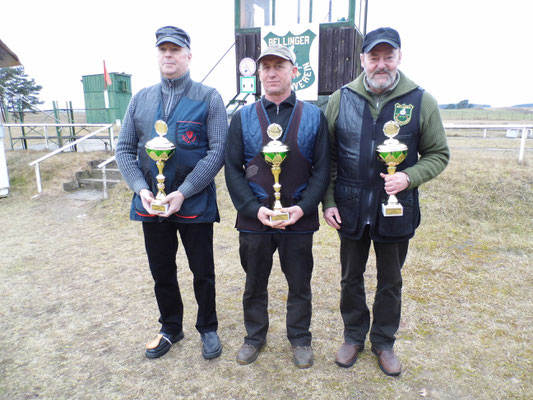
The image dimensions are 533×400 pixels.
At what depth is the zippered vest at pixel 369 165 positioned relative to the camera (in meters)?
2.36

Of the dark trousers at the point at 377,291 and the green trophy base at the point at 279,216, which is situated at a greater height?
the green trophy base at the point at 279,216

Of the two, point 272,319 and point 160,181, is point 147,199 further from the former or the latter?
point 272,319

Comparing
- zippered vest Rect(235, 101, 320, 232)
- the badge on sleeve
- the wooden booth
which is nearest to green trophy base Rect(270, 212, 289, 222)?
zippered vest Rect(235, 101, 320, 232)

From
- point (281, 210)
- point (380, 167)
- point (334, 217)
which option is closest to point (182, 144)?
point (281, 210)

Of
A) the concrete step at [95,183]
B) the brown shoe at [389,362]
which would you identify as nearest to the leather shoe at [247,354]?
the brown shoe at [389,362]

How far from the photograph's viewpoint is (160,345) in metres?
2.81

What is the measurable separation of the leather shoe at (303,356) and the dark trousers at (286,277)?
0.03 metres

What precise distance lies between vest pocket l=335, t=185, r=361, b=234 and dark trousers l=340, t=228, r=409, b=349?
0.12 m

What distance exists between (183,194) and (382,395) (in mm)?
1724

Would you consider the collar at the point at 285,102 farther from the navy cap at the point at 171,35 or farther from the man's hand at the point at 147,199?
the man's hand at the point at 147,199

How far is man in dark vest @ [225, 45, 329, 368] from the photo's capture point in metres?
2.43

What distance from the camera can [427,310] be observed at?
3.36m

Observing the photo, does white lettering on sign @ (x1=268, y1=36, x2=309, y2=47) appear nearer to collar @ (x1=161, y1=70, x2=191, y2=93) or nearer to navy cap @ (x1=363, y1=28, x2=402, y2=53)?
collar @ (x1=161, y1=70, x2=191, y2=93)

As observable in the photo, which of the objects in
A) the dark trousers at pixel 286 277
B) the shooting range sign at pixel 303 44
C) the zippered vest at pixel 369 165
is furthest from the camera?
the shooting range sign at pixel 303 44
